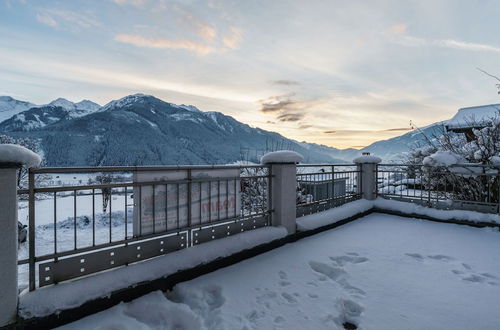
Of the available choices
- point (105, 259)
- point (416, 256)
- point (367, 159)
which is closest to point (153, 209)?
point (105, 259)

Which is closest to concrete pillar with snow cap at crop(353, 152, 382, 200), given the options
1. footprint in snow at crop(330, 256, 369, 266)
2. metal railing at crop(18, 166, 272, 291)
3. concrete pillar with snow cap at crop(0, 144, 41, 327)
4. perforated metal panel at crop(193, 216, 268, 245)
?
footprint in snow at crop(330, 256, 369, 266)

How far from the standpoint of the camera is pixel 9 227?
2.34 metres

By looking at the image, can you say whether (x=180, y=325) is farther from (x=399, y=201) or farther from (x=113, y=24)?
(x=113, y=24)

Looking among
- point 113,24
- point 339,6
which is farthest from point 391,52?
point 113,24

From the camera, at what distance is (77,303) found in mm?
2705

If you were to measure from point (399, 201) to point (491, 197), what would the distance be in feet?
7.57

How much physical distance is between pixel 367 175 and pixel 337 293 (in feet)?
19.8

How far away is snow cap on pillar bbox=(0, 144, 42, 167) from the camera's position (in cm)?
224

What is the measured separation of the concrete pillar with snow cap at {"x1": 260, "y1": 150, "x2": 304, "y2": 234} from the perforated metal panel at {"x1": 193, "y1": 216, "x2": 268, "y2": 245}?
315 millimetres

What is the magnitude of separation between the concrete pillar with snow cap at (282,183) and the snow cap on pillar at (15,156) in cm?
366

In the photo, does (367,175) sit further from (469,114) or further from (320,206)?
(469,114)

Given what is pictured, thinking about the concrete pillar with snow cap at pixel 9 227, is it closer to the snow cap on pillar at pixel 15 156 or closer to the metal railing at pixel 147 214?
the snow cap on pillar at pixel 15 156

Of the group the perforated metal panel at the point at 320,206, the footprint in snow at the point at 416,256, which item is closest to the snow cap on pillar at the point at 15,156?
the perforated metal panel at the point at 320,206

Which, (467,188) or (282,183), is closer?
(282,183)
